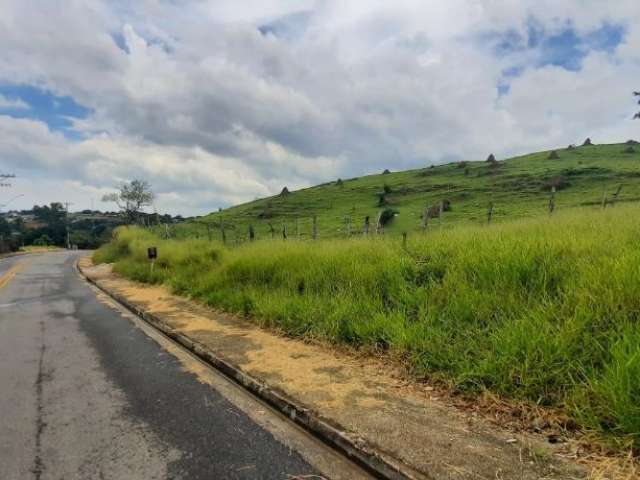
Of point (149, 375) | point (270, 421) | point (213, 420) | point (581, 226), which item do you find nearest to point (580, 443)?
point (270, 421)

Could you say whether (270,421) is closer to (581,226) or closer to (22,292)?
(581,226)

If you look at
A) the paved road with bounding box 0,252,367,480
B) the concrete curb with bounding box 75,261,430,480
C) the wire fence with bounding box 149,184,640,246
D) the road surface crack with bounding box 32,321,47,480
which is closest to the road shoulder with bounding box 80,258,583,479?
the concrete curb with bounding box 75,261,430,480

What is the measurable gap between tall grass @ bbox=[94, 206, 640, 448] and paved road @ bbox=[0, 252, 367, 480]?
1.67 metres

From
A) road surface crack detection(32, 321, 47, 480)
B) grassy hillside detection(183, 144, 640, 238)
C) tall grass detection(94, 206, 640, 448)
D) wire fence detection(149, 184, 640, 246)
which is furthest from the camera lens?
grassy hillside detection(183, 144, 640, 238)

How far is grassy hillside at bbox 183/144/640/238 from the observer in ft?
125

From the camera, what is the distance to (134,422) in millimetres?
3900

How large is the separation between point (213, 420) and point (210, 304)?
231 inches

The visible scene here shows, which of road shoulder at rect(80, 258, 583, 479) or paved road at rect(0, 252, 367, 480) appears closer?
road shoulder at rect(80, 258, 583, 479)

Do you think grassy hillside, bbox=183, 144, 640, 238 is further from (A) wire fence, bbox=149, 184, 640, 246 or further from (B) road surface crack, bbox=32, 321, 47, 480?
(B) road surface crack, bbox=32, 321, 47, 480

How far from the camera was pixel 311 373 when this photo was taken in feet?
16.1

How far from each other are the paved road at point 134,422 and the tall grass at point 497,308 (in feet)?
5.47

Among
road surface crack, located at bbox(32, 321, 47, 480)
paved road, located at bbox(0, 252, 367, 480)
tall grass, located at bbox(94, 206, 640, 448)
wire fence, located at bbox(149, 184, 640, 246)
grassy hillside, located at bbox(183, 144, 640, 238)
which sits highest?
grassy hillside, located at bbox(183, 144, 640, 238)

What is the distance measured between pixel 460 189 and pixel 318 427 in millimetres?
52364

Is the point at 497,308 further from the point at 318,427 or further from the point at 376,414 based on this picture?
the point at 318,427
